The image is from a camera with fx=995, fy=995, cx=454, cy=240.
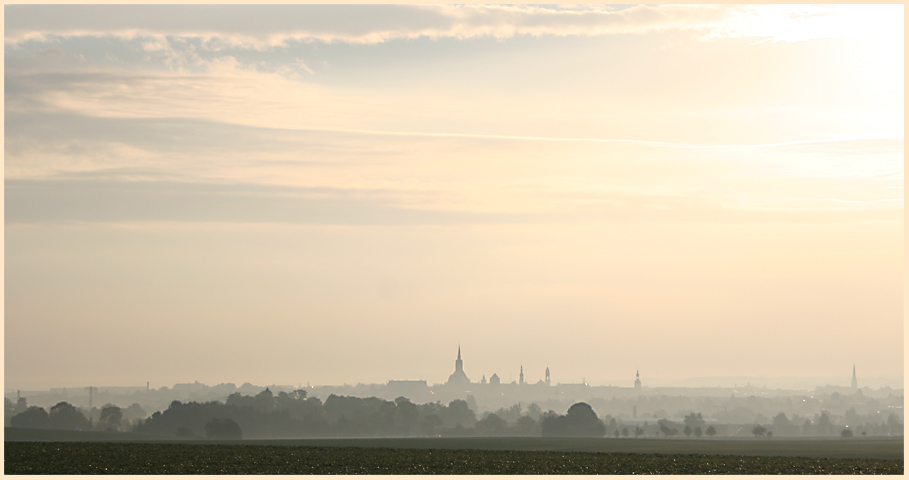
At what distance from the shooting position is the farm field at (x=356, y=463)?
8044 centimetres

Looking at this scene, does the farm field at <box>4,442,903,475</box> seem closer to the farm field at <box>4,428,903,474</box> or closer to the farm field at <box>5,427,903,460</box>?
the farm field at <box>4,428,903,474</box>

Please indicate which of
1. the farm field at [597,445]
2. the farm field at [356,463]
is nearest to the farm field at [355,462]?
the farm field at [356,463]

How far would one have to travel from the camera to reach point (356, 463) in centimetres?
8612

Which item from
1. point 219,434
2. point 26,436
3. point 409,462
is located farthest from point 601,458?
point 219,434

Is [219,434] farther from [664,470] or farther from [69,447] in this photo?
[664,470]

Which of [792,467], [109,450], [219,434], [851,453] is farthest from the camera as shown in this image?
[219,434]

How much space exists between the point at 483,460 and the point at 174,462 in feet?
90.9

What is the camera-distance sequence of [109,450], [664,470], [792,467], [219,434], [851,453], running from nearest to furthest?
1. [664,470]
2. [792,467]
3. [109,450]
4. [851,453]
5. [219,434]

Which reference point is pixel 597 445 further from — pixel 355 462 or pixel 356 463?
pixel 356 463

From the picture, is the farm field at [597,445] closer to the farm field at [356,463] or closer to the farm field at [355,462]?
the farm field at [355,462]

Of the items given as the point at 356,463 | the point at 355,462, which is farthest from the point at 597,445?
the point at 356,463

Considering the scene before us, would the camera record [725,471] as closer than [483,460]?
Yes

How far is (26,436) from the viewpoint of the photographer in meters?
161

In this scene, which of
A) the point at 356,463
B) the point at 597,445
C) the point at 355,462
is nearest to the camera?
the point at 356,463
